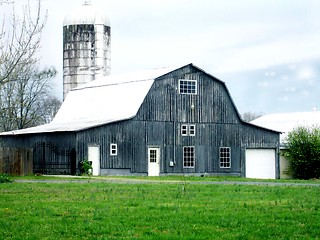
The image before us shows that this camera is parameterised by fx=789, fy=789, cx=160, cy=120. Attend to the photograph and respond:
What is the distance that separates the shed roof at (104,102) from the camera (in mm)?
51938

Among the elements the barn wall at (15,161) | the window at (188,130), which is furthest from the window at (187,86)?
the barn wall at (15,161)

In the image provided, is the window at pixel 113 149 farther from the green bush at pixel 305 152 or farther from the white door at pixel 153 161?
the green bush at pixel 305 152

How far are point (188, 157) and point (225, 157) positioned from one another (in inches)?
118

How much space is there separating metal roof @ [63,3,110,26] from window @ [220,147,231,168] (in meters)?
26.3

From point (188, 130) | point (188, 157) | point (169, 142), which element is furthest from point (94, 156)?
point (188, 130)

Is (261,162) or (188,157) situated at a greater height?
(188,157)

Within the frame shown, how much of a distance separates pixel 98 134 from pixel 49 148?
4.20 metres

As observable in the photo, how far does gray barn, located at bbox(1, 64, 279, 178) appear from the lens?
50.0 meters

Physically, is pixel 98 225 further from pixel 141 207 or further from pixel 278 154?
pixel 278 154

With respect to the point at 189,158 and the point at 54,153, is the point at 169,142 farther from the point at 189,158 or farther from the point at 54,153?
the point at 54,153

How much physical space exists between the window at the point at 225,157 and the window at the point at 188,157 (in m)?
2.31

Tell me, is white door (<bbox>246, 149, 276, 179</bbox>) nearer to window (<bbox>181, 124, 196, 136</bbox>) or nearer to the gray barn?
the gray barn

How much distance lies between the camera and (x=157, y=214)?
61.4 ft

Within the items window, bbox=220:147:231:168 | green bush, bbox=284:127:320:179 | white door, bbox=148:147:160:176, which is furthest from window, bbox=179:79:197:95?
green bush, bbox=284:127:320:179
